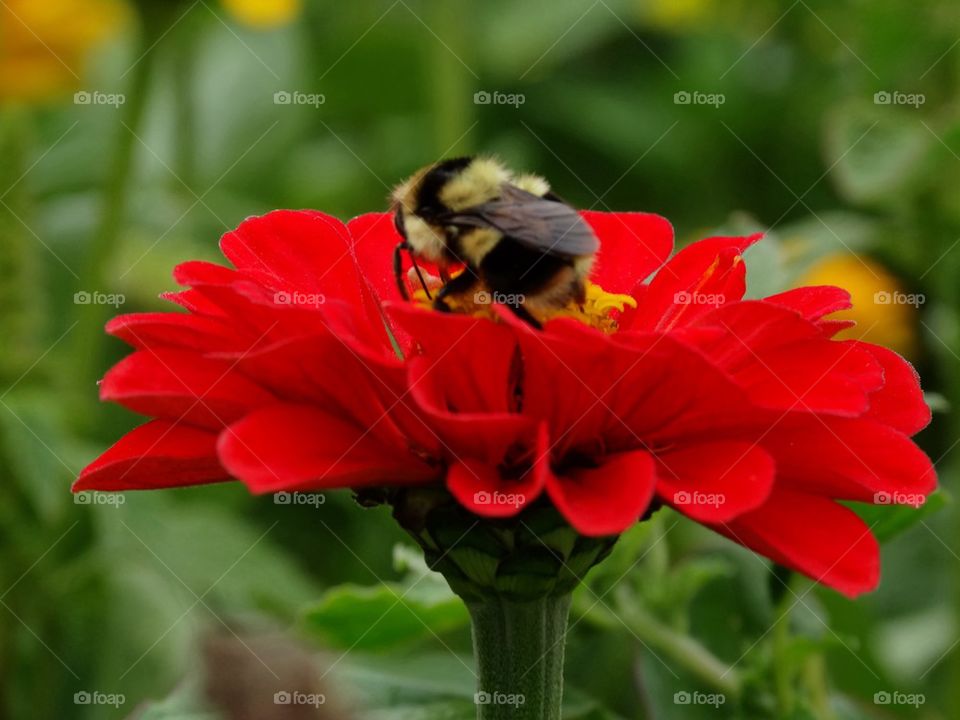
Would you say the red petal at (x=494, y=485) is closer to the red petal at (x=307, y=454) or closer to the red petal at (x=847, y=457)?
the red petal at (x=307, y=454)

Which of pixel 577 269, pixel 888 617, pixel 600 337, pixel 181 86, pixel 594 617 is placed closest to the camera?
pixel 600 337

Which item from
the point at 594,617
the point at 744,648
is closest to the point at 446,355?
the point at 594,617

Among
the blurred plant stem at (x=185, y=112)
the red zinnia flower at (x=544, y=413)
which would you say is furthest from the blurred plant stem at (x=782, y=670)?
the blurred plant stem at (x=185, y=112)

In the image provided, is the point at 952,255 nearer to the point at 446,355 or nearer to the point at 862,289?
the point at 862,289

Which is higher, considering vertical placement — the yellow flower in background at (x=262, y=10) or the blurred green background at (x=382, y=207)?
the yellow flower in background at (x=262, y=10)

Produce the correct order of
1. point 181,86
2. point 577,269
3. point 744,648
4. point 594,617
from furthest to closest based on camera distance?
point 181,86 → point 744,648 → point 594,617 → point 577,269

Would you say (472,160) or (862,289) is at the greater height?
(472,160)

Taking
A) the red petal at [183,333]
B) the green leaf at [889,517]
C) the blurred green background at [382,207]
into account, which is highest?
the red petal at [183,333]
